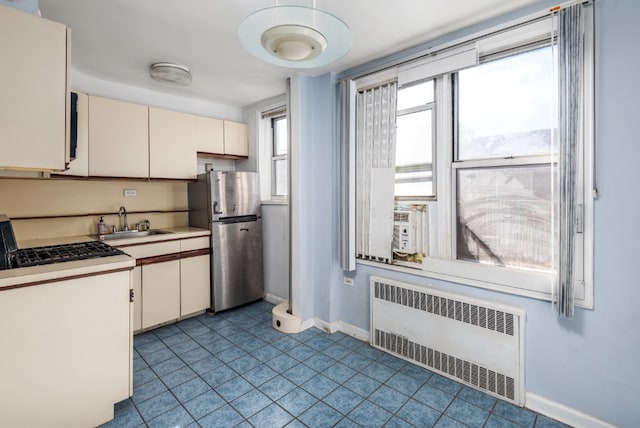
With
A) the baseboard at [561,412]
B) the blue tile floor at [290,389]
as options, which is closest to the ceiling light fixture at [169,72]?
the blue tile floor at [290,389]

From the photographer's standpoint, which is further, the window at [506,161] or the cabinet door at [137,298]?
the cabinet door at [137,298]

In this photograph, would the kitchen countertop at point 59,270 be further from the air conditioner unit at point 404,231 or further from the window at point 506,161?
the window at point 506,161

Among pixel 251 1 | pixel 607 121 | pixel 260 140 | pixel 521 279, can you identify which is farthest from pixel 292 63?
pixel 260 140

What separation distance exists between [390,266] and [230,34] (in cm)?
222

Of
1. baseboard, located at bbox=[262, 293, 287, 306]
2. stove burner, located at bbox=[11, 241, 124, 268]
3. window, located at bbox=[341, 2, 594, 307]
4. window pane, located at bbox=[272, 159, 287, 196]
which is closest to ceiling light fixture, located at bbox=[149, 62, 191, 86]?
window pane, located at bbox=[272, 159, 287, 196]

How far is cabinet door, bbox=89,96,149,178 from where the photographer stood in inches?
111

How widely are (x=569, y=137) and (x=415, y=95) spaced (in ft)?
3.75

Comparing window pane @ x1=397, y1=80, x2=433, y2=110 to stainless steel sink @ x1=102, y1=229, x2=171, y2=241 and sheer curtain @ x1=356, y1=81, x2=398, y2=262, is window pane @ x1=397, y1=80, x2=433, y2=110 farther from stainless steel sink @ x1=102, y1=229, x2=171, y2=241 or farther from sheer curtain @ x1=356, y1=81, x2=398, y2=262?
stainless steel sink @ x1=102, y1=229, x2=171, y2=241

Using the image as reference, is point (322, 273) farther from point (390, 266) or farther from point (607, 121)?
point (607, 121)

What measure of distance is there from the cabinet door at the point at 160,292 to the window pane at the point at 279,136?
5.86 ft

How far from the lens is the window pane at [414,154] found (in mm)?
2434

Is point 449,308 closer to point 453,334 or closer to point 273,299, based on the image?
point 453,334

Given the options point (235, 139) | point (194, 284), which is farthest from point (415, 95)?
point (194, 284)

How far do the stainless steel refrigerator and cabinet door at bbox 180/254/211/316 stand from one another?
0.07 m
